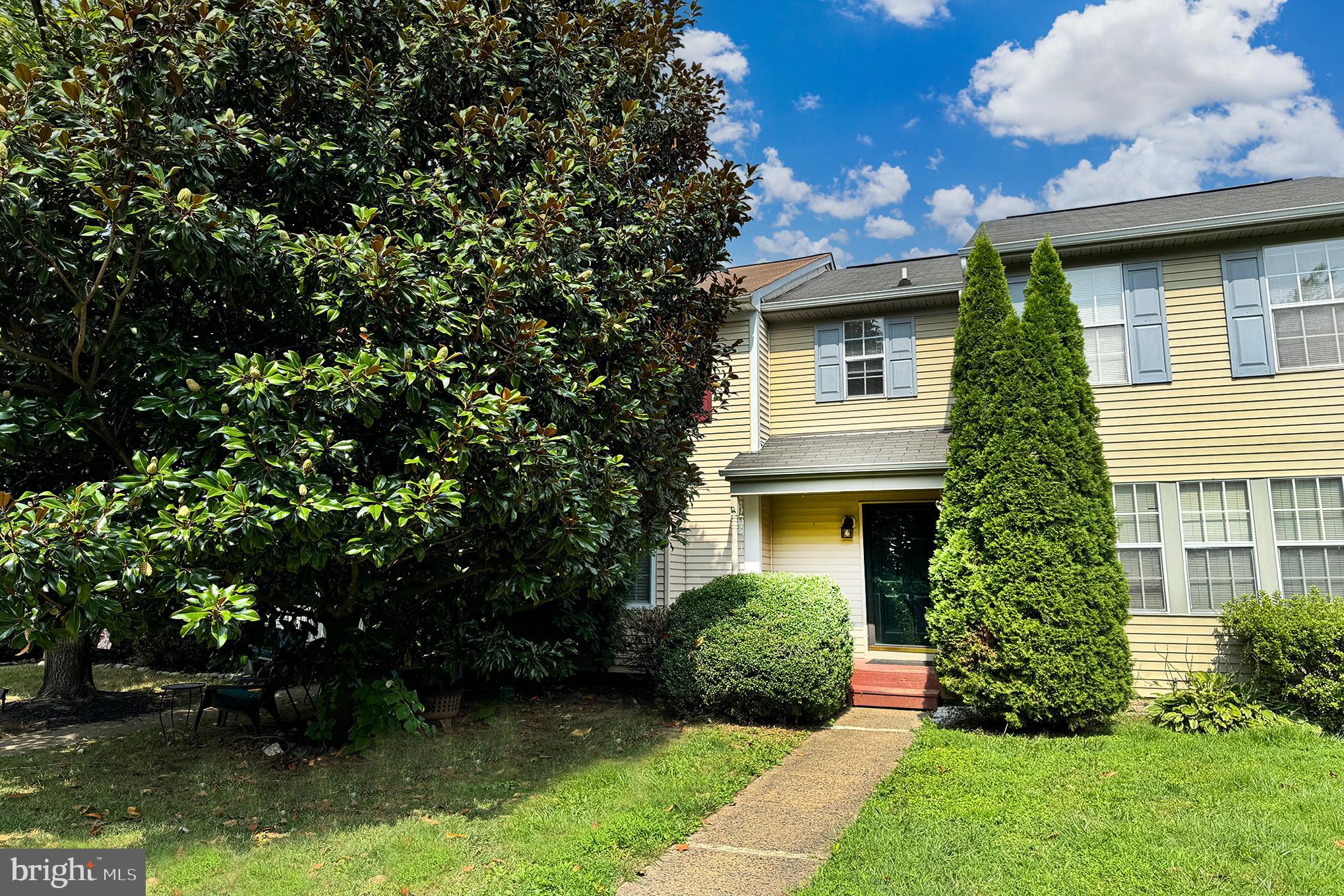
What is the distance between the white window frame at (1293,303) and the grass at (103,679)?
1567cm

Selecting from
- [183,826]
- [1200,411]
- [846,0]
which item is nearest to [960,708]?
[1200,411]

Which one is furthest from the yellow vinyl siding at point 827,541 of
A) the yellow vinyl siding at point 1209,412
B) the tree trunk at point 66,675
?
the tree trunk at point 66,675

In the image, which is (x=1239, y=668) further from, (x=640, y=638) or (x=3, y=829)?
(x=3, y=829)

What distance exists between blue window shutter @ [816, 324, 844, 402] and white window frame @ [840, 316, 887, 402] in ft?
0.06

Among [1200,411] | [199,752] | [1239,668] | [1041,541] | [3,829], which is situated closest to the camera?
[3,829]

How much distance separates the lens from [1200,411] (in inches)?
347

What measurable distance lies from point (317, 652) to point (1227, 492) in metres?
9.92

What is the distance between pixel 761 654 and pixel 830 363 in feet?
17.0

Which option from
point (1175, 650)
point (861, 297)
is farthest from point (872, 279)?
point (1175, 650)

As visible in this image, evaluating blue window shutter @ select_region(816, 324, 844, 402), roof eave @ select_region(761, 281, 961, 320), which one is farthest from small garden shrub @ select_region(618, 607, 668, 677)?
roof eave @ select_region(761, 281, 961, 320)

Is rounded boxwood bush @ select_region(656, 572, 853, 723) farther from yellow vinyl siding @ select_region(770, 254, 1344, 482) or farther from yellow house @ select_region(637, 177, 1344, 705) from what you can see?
yellow vinyl siding @ select_region(770, 254, 1344, 482)

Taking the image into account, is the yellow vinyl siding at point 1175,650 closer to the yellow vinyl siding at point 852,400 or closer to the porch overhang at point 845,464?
the porch overhang at point 845,464

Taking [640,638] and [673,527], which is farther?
[640,638]

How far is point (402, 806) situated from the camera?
545 centimetres
